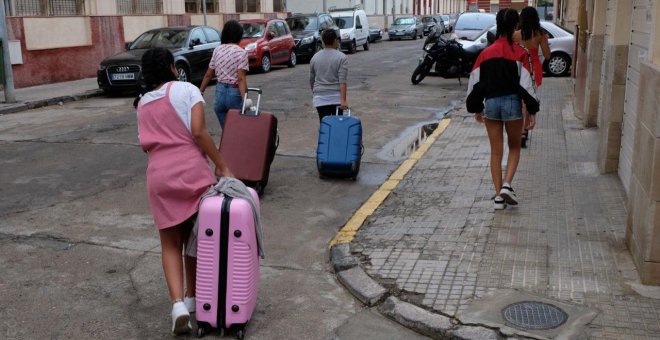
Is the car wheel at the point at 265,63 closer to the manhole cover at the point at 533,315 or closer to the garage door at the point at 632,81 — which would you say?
the garage door at the point at 632,81

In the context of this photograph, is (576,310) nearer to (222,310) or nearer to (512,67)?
(222,310)

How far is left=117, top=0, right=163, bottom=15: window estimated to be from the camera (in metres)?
21.6

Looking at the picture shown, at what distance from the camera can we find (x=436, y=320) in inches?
171

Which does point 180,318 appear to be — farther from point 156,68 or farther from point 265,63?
point 265,63

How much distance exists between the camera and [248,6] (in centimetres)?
3097

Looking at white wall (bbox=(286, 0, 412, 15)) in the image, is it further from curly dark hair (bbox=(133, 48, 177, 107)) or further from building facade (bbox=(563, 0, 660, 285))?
→ curly dark hair (bbox=(133, 48, 177, 107))

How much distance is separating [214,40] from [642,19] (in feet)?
47.5

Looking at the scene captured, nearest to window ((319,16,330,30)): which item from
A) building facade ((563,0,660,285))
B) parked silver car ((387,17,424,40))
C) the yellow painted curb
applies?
parked silver car ((387,17,424,40))

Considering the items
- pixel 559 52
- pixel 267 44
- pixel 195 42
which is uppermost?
pixel 195 42

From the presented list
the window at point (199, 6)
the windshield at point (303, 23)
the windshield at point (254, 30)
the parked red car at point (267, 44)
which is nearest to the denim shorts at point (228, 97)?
the parked red car at point (267, 44)

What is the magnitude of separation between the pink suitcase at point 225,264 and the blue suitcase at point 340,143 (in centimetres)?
371

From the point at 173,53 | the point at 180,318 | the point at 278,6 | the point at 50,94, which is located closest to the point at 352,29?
the point at 278,6

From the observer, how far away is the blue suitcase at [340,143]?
308 inches

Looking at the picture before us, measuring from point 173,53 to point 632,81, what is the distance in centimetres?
1134
